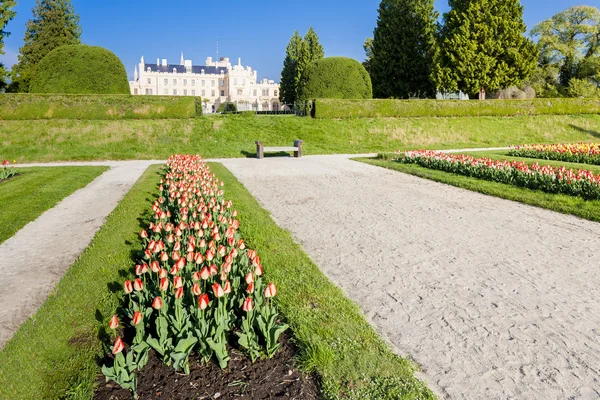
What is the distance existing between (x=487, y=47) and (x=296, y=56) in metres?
23.5

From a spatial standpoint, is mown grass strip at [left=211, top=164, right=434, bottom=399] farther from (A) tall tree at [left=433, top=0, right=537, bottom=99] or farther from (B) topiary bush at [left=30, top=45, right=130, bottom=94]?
(A) tall tree at [left=433, top=0, right=537, bottom=99]

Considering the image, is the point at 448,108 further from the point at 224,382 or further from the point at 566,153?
the point at 224,382

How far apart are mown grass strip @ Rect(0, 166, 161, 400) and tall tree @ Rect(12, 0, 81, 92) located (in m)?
42.1

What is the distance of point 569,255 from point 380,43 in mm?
37183

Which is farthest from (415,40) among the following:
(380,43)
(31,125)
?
(31,125)

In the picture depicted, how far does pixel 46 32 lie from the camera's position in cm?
3988

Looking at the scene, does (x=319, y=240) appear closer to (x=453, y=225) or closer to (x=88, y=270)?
(x=453, y=225)

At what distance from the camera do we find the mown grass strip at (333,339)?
8.80 feet

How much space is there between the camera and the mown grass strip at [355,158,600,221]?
7614mm

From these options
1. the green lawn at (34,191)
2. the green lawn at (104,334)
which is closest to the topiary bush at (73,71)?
the green lawn at (34,191)

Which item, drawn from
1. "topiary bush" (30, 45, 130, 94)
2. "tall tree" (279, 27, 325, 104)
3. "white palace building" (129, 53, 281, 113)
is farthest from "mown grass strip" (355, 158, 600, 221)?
"white palace building" (129, 53, 281, 113)

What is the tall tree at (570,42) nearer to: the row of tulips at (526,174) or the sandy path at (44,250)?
the row of tulips at (526,174)

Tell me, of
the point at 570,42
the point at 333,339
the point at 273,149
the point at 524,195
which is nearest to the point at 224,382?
the point at 333,339

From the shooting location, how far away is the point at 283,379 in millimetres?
2801
